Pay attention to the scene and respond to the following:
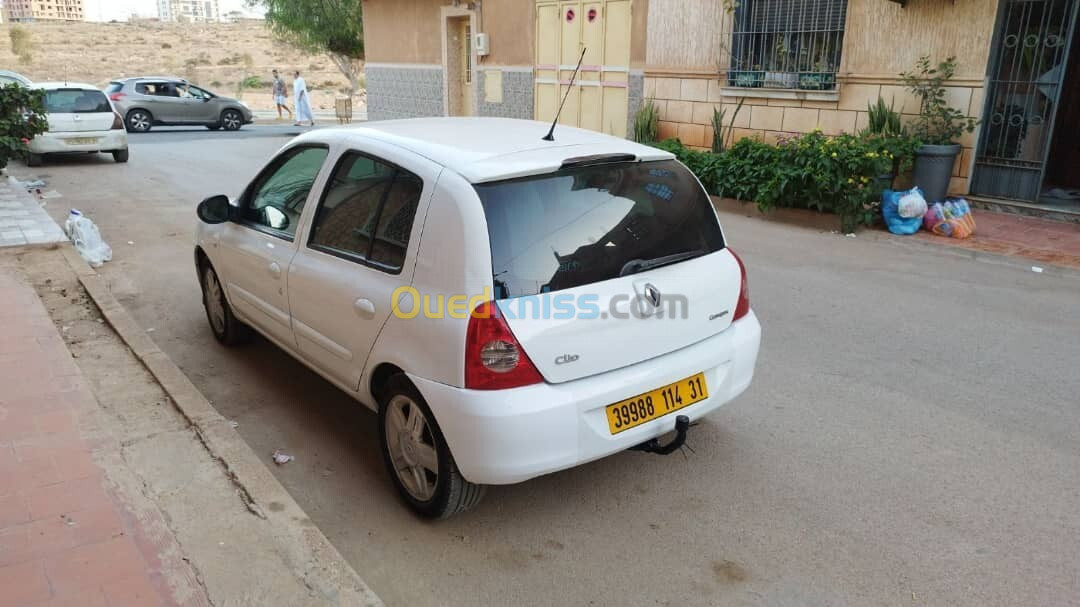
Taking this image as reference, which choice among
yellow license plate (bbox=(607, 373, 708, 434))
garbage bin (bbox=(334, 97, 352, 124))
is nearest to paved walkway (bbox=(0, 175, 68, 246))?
yellow license plate (bbox=(607, 373, 708, 434))

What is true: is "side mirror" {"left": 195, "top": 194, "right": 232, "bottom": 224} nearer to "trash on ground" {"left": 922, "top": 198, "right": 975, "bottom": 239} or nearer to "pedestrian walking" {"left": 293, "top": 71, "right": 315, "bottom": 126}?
"trash on ground" {"left": 922, "top": 198, "right": 975, "bottom": 239}

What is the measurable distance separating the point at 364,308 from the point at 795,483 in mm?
2135

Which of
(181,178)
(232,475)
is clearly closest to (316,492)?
(232,475)

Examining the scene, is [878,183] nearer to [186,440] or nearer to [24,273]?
[186,440]

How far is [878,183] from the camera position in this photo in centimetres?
937

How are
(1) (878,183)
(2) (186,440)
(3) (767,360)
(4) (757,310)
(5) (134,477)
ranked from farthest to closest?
(1) (878,183), (4) (757,310), (3) (767,360), (2) (186,440), (5) (134,477)

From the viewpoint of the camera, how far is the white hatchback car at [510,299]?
10.1 feet

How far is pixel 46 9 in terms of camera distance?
5212 inches

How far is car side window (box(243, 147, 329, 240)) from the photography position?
428 centimetres

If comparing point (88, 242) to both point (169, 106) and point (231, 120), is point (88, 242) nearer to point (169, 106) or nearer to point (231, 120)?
point (169, 106)

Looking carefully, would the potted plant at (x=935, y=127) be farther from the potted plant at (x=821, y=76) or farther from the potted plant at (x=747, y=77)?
the potted plant at (x=747, y=77)

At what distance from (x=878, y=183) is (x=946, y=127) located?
1196 mm

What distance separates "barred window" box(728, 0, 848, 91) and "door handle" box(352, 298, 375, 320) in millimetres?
9107

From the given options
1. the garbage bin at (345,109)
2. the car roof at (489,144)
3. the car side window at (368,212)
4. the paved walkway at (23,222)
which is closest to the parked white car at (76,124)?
the paved walkway at (23,222)
